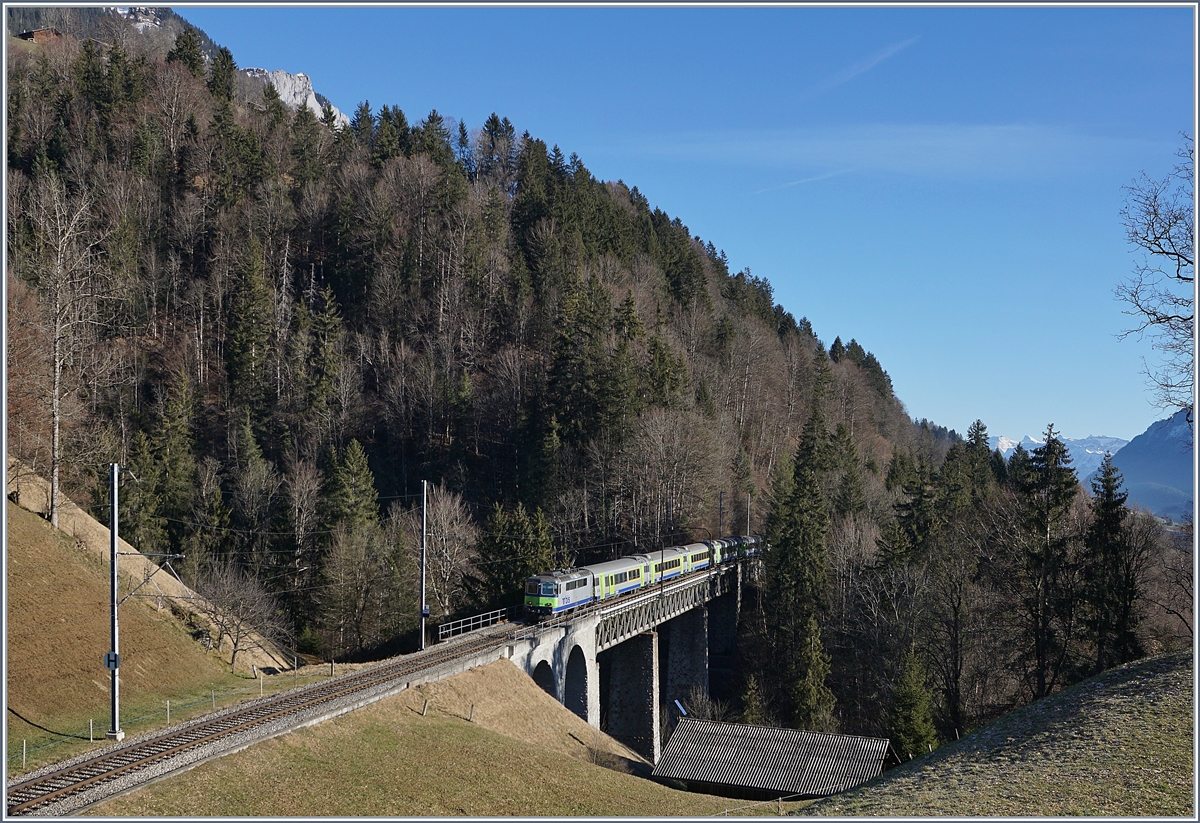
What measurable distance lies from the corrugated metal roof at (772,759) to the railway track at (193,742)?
35.1 feet

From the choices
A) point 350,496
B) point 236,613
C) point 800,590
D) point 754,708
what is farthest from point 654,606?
point 236,613

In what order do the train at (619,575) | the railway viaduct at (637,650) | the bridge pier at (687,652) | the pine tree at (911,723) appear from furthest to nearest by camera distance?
the bridge pier at (687,652), the train at (619,575), the railway viaduct at (637,650), the pine tree at (911,723)

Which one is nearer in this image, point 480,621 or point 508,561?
point 480,621

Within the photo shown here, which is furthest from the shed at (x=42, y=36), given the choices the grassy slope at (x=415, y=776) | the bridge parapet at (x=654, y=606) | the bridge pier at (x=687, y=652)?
the grassy slope at (x=415, y=776)

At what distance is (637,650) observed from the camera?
5059cm

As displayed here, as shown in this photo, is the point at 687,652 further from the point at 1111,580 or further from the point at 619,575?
the point at 1111,580

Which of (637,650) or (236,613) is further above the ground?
(236,613)

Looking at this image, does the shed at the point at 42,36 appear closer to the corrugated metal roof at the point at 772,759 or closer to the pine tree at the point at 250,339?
the pine tree at the point at 250,339

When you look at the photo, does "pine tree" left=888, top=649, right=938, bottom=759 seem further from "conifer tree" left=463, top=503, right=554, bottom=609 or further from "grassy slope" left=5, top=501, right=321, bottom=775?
"grassy slope" left=5, top=501, right=321, bottom=775

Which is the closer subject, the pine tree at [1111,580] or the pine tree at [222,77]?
the pine tree at [1111,580]

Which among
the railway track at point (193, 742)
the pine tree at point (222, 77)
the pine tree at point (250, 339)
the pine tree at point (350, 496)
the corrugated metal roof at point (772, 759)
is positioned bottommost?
the corrugated metal roof at point (772, 759)

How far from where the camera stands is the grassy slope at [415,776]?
17867mm

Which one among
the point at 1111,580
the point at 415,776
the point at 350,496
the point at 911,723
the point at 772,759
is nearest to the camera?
the point at 415,776

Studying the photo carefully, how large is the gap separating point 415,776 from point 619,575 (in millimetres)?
27248
